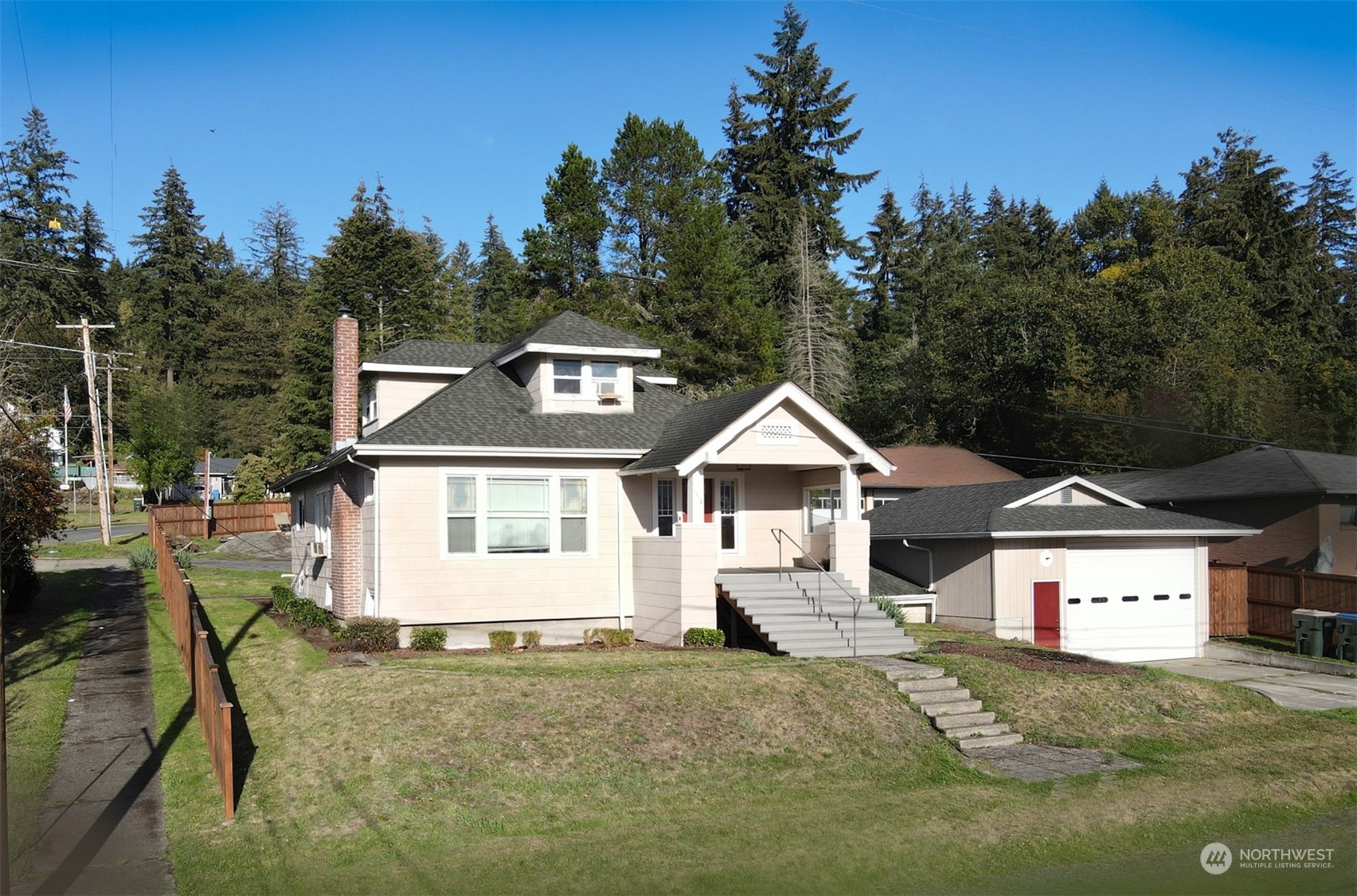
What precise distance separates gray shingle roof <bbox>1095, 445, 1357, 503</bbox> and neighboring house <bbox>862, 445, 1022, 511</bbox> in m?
6.14

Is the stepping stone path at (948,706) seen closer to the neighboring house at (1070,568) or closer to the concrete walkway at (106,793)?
the neighboring house at (1070,568)

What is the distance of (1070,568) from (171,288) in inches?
2778

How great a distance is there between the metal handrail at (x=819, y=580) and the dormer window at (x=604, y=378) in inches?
186

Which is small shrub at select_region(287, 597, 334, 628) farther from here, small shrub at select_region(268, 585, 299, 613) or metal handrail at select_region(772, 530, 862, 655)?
metal handrail at select_region(772, 530, 862, 655)

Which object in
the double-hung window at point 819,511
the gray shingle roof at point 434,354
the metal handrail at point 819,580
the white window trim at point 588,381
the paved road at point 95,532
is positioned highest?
the gray shingle roof at point 434,354

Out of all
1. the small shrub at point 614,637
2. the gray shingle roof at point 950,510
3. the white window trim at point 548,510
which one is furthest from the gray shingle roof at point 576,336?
the gray shingle roof at point 950,510

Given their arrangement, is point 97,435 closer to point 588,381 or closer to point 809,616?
point 588,381

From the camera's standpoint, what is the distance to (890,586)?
83.0ft

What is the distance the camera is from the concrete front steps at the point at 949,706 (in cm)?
Answer: 1466

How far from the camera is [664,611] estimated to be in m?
19.4

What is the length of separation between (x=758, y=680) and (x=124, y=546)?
102 ft

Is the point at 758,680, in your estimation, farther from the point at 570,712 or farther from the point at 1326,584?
the point at 1326,584

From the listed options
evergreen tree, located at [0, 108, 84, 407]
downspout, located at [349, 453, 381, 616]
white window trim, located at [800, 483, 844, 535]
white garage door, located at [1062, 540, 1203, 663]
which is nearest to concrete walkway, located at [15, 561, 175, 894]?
downspout, located at [349, 453, 381, 616]

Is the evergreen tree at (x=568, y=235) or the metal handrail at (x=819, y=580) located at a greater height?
the evergreen tree at (x=568, y=235)
